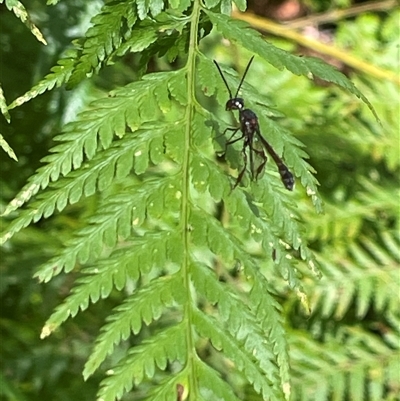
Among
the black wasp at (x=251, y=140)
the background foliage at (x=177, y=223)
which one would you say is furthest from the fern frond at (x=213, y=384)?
the black wasp at (x=251, y=140)

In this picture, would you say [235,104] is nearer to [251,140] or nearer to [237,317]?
[251,140]

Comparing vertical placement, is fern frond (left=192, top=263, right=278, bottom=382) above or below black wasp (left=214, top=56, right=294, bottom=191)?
below

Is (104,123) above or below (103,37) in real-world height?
below

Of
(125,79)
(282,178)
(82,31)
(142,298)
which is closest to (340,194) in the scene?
(125,79)

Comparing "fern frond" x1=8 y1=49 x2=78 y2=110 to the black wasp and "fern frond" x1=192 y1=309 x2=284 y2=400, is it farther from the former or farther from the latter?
"fern frond" x1=192 y1=309 x2=284 y2=400

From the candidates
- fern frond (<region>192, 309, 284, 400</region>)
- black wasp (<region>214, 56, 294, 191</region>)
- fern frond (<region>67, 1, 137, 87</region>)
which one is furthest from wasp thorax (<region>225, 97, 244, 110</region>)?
fern frond (<region>192, 309, 284, 400</region>)

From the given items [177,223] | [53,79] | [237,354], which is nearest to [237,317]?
[237,354]

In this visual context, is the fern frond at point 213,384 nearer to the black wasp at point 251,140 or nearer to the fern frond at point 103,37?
the black wasp at point 251,140
